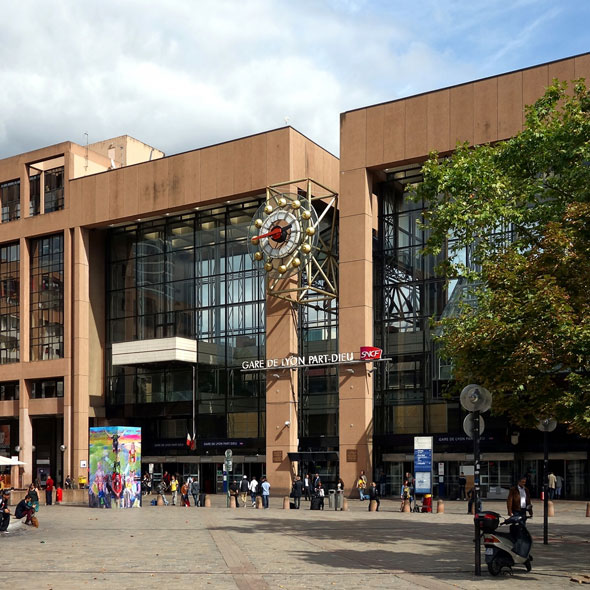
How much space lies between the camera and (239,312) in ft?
197

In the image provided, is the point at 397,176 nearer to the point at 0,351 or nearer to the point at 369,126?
the point at 369,126

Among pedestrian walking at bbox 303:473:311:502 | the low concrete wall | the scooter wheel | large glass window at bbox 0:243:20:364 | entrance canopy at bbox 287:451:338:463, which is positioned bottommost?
the low concrete wall

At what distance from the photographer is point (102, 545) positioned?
23.6 meters

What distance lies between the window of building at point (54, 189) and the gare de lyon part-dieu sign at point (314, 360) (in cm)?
2088

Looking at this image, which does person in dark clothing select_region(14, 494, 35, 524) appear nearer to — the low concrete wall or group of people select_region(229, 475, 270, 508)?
group of people select_region(229, 475, 270, 508)

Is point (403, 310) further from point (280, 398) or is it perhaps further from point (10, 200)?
point (10, 200)

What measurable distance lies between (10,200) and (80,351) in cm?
1488

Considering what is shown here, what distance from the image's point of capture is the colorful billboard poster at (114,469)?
44656mm

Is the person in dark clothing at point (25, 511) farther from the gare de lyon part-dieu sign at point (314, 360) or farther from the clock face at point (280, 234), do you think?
the clock face at point (280, 234)

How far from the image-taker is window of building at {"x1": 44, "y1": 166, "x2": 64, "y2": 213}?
2687 inches

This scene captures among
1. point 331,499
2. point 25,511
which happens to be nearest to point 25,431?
point 331,499

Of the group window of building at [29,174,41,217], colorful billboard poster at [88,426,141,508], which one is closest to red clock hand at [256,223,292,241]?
colorful billboard poster at [88,426,141,508]

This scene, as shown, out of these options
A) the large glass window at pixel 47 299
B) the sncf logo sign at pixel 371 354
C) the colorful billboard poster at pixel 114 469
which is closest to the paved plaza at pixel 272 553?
the colorful billboard poster at pixel 114 469

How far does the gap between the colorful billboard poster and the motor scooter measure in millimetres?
29893
